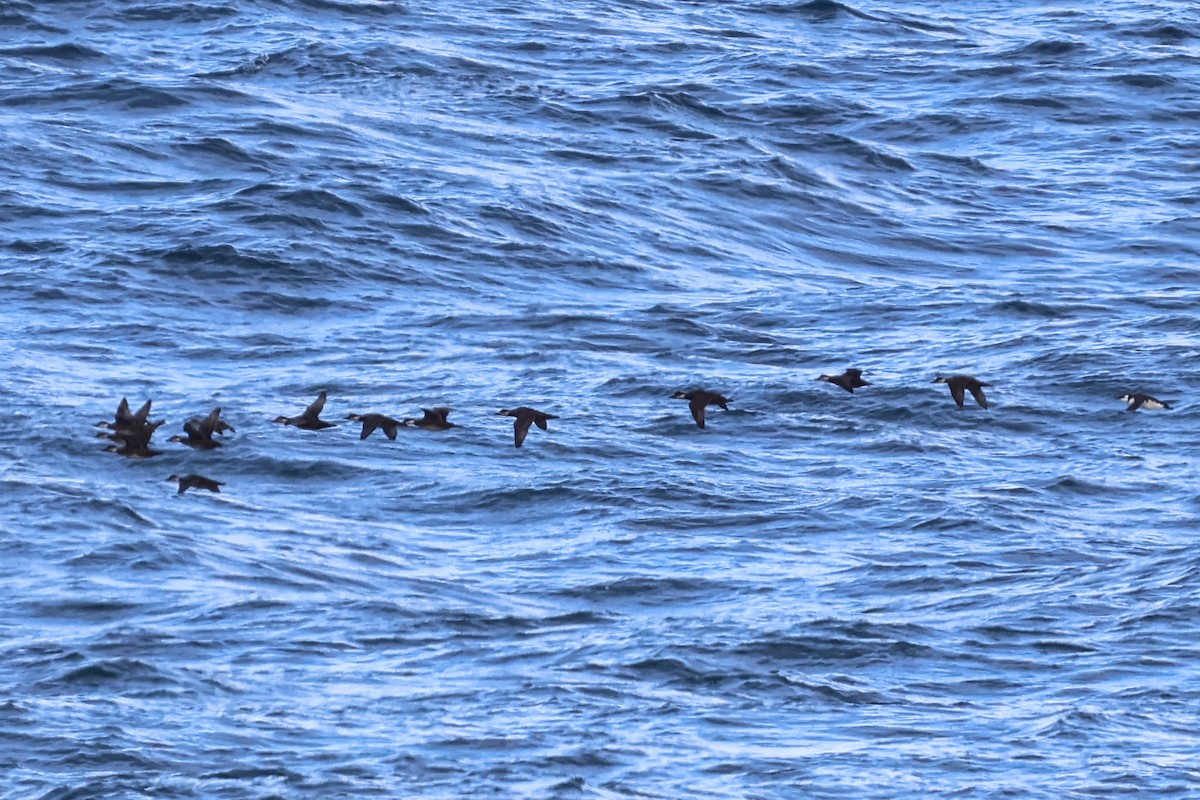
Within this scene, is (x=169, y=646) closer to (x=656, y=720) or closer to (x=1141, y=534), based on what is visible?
(x=656, y=720)

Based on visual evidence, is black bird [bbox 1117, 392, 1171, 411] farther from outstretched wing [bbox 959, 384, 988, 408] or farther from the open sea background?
outstretched wing [bbox 959, 384, 988, 408]

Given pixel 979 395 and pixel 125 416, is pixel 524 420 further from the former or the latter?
pixel 979 395

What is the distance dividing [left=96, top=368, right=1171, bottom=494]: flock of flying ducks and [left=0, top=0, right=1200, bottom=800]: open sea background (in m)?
0.36

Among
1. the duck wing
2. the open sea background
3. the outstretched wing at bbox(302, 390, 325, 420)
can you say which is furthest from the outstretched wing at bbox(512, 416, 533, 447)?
the duck wing

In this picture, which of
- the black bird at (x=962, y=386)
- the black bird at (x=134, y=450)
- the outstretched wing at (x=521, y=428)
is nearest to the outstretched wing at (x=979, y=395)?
the black bird at (x=962, y=386)

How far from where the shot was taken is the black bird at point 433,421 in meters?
22.7

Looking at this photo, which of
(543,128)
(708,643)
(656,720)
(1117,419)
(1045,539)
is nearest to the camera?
(656,720)

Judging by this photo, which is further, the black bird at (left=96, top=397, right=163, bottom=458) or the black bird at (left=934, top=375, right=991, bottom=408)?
the black bird at (left=934, top=375, right=991, bottom=408)

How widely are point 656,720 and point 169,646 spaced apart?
12.2ft

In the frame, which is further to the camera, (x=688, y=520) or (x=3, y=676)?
(x=688, y=520)

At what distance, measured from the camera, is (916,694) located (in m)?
18.7

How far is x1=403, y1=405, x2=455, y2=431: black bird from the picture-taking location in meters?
22.7

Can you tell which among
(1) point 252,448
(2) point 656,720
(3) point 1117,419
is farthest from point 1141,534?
(1) point 252,448

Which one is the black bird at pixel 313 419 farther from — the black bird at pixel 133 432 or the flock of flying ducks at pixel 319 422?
the black bird at pixel 133 432
